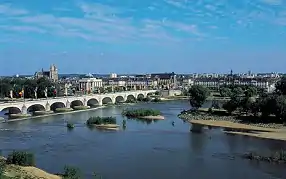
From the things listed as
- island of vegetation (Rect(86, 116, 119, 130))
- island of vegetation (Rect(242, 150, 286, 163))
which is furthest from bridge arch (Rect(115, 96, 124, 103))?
island of vegetation (Rect(242, 150, 286, 163))

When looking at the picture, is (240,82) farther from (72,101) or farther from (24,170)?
(24,170)

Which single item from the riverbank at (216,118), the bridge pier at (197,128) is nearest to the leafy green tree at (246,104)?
the riverbank at (216,118)

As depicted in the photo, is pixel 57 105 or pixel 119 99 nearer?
pixel 57 105

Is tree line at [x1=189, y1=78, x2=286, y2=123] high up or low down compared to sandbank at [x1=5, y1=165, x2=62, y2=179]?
up

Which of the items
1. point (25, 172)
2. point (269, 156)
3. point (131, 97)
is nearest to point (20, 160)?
point (25, 172)

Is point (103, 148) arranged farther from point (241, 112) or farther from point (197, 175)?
point (241, 112)

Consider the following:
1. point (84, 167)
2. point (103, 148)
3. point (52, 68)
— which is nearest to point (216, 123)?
point (103, 148)

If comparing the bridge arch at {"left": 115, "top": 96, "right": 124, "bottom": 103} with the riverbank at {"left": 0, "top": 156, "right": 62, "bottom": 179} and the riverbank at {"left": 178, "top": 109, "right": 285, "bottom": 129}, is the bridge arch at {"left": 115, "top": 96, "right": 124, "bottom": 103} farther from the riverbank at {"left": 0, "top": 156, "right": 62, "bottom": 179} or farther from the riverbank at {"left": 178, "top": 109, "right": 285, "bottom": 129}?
the riverbank at {"left": 0, "top": 156, "right": 62, "bottom": 179}
